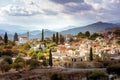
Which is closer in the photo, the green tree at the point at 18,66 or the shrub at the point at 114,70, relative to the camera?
the shrub at the point at 114,70

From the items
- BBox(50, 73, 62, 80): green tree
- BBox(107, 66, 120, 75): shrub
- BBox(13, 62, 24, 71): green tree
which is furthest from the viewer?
BBox(13, 62, 24, 71): green tree

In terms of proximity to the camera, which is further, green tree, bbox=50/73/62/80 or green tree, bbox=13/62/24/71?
green tree, bbox=13/62/24/71

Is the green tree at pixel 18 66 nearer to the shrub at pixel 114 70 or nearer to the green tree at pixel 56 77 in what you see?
the green tree at pixel 56 77

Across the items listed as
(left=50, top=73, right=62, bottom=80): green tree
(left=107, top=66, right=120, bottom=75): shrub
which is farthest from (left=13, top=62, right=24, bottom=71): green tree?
(left=107, top=66, right=120, bottom=75): shrub

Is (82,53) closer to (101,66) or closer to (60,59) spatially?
(60,59)

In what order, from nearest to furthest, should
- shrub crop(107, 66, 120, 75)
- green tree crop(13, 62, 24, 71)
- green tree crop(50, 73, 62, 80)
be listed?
1. green tree crop(50, 73, 62, 80)
2. shrub crop(107, 66, 120, 75)
3. green tree crop(13, 62, 24, 71)

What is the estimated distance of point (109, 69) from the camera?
43969mm

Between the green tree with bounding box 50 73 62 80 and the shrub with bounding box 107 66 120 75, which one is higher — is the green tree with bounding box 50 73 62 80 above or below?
below

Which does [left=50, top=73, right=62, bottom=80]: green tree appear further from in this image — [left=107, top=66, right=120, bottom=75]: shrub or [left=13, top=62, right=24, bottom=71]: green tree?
[left=13, top=62, right=24, bottom=71]: green tree

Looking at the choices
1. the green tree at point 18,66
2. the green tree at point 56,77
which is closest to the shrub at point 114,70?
the green tree at point 56,77

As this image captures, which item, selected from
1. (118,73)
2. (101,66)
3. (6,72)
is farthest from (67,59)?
(118,73)

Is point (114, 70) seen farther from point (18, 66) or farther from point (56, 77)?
point (18, 66)

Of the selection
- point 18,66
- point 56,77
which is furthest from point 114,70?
point 18,66

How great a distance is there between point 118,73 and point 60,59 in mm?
27245
